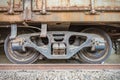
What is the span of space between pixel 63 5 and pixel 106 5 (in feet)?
3.54

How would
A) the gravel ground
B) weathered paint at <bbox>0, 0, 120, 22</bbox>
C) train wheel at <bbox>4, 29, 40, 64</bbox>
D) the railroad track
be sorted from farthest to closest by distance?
train wheel at <bbox>4, 29, 40, 64</bbox> < weathered paint at <bbox>0, 0, 120, 22</bbox> < the railroad track < the gravel ground

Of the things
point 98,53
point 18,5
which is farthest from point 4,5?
point 98,53

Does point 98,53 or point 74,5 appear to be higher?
point 74,5

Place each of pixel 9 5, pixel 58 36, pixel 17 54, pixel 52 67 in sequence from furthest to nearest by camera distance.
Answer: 1. pixel 17 54
2. pixel 58 36
3. pixel 9 5
4. pixel 52 67

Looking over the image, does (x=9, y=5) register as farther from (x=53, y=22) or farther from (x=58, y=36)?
(x=58, y=36)

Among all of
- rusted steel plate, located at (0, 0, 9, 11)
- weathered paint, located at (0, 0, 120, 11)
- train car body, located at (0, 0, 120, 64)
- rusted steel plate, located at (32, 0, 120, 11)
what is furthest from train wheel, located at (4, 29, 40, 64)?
rusted steel plate, located at (32, 0, 120, 11)

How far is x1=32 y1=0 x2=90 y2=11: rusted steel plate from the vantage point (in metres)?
6.02

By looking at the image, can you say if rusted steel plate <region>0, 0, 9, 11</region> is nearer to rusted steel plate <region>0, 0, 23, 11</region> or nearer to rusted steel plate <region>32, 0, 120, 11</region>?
rusted steel plate <region>0, 0, 23, 11</region>

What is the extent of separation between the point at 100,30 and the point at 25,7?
2.11m

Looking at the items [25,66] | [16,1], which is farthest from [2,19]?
[25,66]

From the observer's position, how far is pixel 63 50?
239 inches

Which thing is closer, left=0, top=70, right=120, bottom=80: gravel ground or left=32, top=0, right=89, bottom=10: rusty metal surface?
left=0, top=70, right=120, bottom=80: gravel ground

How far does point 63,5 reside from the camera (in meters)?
6.06

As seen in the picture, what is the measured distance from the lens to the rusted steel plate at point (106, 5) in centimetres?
609
